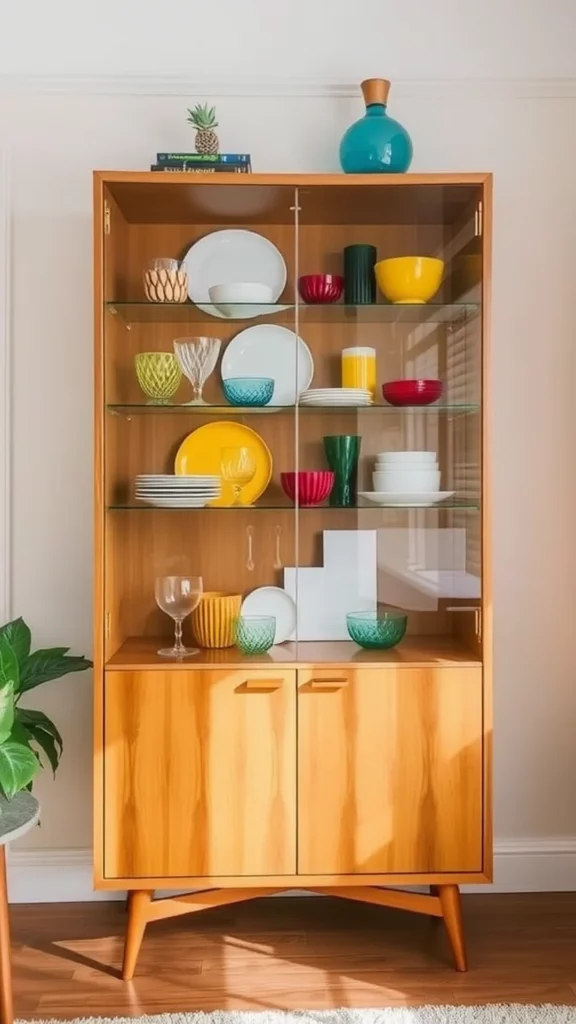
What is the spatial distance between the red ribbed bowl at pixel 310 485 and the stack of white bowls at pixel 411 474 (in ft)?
0.50

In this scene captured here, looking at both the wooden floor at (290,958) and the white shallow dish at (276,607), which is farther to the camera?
the white shallow dish at (276,607)

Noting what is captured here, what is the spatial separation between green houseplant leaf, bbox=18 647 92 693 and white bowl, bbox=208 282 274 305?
105 centimetres

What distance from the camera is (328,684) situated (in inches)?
92.7

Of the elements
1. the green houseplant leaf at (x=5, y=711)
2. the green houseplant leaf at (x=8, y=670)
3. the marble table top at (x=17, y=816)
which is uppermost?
the green houseplant leaf at (x=8, y=670)

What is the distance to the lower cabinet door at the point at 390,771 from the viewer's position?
7.75 feet

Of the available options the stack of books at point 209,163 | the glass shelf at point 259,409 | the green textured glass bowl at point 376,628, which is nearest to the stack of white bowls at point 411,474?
the glass shelf at point 259,409

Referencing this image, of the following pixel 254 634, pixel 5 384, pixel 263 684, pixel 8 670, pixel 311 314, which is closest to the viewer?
pixel 8 670

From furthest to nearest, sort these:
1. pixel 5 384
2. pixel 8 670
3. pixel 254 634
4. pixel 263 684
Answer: pixel 5 384 → pixel 254 634 → pixel 263 684 → pixel 8 670

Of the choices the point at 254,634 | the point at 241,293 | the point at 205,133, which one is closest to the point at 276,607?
the point at 254,634

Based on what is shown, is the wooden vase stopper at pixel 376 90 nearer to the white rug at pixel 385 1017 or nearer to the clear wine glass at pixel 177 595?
the clear wine glass at pixel 177 595

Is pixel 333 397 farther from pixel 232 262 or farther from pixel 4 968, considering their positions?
pixel 4 968

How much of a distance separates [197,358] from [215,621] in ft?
2.38

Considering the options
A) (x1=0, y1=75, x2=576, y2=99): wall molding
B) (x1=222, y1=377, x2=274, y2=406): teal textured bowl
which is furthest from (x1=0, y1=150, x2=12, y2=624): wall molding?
(x1=222, y1=377, x2=274, y2=406): teal textured bowl

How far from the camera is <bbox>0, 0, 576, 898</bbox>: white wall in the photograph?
2.75 meters
